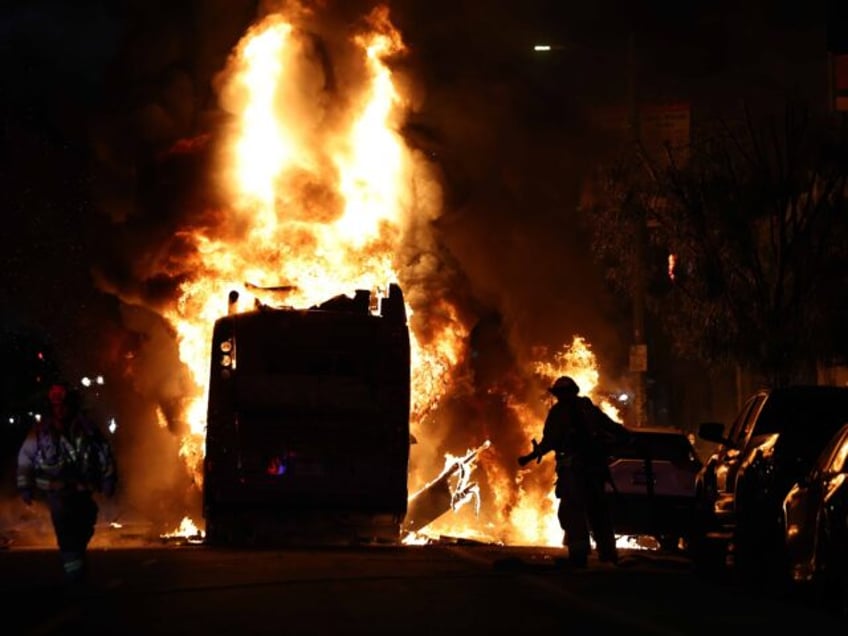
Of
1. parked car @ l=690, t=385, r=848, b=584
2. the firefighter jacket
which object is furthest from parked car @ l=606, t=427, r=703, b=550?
the firefighter jacket

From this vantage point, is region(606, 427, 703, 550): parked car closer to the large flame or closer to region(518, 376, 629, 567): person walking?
region(518, 376, 629, 567): person walking

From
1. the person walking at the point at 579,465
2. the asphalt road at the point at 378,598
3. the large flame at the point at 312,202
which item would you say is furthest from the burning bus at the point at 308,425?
the large flame at the point at 312,202

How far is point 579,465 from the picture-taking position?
55.1ft

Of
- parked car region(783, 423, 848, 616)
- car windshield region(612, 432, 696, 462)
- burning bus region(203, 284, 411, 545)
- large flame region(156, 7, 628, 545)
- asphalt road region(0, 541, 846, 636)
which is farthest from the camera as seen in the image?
large flame region(156, 7, 628, 545)

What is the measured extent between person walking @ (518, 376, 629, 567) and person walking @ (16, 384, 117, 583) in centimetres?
449

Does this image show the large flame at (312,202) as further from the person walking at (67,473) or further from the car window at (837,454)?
the car window at (837,454)

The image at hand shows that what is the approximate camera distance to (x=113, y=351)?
33375 millimetres

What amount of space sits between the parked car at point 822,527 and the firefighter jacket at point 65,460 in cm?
624

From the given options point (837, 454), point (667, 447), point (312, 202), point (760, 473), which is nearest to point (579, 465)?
point (760, 473)

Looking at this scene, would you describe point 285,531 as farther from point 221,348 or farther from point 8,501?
point 8,501

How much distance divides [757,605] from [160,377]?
1906 centimetres

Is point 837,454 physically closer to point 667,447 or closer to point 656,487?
point 656,487

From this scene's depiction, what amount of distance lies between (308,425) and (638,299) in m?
8.42

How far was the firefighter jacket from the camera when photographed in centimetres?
1490
